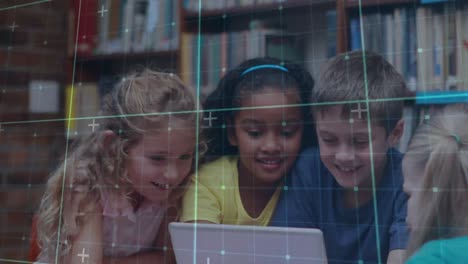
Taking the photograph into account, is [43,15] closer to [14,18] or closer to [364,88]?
[14,18]

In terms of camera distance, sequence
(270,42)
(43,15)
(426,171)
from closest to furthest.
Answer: (426,171), (270,42), (43,15)

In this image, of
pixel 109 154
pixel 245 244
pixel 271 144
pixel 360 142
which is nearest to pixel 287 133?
pixel 271 144

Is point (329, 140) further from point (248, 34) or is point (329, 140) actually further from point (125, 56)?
point (125, 56)

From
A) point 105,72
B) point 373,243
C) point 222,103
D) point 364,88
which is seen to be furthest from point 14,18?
point 373,243

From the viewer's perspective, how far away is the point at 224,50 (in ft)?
3.03

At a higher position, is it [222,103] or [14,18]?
[14,18]

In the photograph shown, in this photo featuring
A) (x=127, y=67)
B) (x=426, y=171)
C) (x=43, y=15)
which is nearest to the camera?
(x=426, y=171)

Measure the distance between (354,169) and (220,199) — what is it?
0.29 metres

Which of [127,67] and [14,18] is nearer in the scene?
[127,67]

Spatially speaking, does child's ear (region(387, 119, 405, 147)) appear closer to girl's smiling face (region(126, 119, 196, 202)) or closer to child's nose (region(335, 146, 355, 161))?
child's nose (region(335, 146, 355, 161))

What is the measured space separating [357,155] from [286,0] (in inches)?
14.7

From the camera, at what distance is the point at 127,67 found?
39.2 inches

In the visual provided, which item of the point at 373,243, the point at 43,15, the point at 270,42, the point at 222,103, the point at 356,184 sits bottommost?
the point at 373,243

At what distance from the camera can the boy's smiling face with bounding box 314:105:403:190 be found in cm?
81
